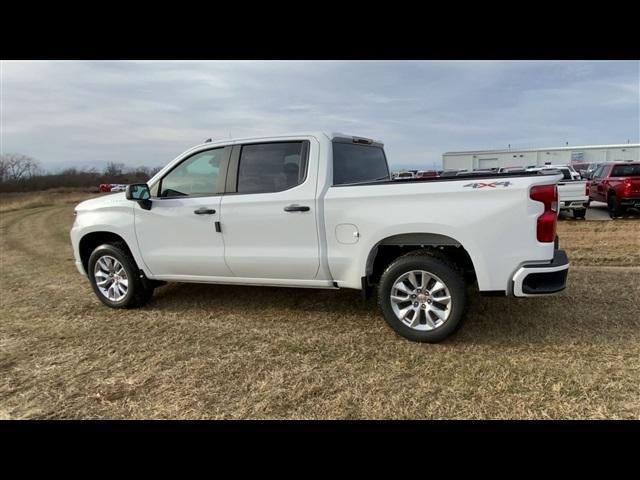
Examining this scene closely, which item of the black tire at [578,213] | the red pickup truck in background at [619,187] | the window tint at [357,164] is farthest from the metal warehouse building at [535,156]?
the window tint at [357,164]

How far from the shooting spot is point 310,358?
3674 mm

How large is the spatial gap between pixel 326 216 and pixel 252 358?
1.46m

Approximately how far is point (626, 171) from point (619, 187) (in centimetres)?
104

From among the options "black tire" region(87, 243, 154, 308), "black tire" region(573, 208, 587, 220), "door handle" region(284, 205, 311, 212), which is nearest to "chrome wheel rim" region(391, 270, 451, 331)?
"door handle" region(284, 205, 311, 212)

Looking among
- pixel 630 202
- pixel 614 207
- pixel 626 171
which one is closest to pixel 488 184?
pixel 630 202

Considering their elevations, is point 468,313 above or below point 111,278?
below

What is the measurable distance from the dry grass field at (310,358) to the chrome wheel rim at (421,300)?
0.74ft

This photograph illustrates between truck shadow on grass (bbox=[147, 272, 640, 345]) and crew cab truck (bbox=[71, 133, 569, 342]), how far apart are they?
1.48 ft

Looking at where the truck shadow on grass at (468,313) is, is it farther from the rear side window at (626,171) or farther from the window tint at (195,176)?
the rear side window at (626,171)

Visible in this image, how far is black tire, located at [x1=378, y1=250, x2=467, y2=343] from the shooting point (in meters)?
3.67

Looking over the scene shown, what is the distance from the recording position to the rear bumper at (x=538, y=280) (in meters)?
3.41

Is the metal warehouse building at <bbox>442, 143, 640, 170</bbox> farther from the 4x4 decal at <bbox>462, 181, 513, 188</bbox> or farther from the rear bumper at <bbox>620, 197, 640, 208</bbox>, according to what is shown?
the 4x4 decal at <bbox>462, 181, 513, 188</bbox>

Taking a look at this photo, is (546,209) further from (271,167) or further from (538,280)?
(271,167)
